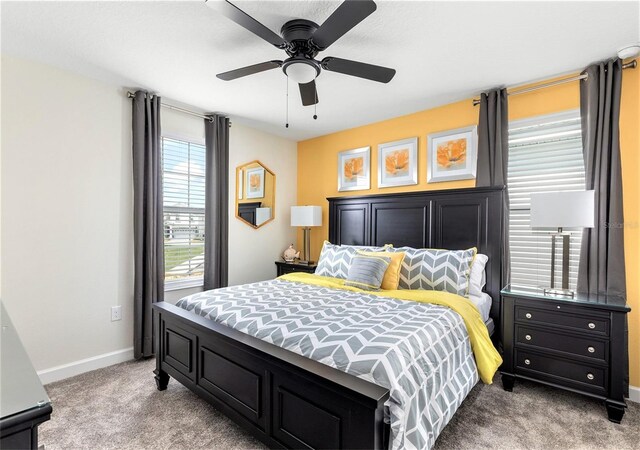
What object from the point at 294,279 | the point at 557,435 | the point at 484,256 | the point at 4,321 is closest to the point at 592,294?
the point at 484,256

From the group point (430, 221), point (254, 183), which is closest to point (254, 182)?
point (254, 183)

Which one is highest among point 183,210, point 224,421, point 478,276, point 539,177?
point 539,177

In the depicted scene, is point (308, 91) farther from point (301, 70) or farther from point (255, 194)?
point (255, 194)

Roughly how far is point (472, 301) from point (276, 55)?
→ 254 cm

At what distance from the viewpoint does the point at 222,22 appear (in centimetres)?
202

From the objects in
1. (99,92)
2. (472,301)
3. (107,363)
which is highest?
(99,92)

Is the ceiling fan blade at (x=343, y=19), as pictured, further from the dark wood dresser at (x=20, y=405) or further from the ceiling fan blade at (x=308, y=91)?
the dark wood dresser at (x=20, y=405)

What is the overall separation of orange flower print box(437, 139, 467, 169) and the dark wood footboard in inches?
105

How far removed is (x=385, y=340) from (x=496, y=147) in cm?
234

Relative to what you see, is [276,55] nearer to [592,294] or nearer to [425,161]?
[425,161]

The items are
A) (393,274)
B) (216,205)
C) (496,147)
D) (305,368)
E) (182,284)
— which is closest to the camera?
(305,368)

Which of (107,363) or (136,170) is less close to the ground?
(136,170)

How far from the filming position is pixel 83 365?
276 cm

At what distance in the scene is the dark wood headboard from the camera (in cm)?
292
